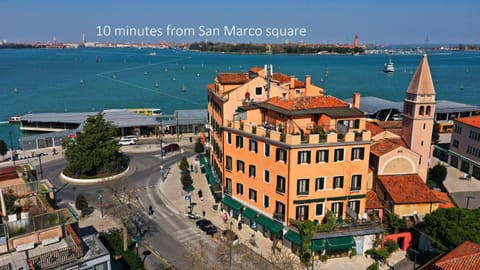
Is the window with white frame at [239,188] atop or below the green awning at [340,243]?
atop

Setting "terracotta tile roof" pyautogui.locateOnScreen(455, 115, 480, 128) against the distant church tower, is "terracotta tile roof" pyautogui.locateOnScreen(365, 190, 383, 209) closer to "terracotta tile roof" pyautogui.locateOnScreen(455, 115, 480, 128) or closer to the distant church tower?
the distant church tower

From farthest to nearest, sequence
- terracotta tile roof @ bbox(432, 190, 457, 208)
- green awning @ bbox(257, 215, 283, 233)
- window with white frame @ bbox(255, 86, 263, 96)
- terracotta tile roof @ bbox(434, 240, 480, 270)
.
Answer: window with white frame @ bbox(255, 86, 263, 96)
terracotta tile roof @ bbox(432, 190, 457, 208)
green awning @ bbox(257, 215, 283, 233)
terracotta tile roof @ bbox(434, 240, 480, 270)

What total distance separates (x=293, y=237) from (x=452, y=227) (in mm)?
12036

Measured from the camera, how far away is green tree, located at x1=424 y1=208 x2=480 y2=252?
28.8 m

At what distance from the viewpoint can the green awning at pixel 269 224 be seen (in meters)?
35.0

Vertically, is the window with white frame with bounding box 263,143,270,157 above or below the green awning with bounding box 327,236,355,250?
above

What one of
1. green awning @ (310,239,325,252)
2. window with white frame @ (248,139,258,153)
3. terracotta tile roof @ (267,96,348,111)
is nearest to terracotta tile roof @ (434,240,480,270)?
green awning @ (310,239,325,252)

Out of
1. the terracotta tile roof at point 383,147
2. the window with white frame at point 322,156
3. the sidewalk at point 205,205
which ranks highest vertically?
the window with white frame at point 322,156

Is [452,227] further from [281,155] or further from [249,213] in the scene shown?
[249,213]

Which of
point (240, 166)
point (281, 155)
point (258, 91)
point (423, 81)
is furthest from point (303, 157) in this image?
point (423, 81)

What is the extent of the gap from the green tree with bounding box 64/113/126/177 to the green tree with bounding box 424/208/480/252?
124 ft

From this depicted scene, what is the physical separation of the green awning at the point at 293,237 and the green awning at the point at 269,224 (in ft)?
3.12

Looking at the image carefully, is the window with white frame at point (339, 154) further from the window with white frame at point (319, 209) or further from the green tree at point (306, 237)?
the green tree at point (306, 237)

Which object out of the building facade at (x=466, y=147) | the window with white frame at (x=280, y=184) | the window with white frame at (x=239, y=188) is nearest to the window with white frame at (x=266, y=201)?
the window with white frame at (x=280, y=184)
